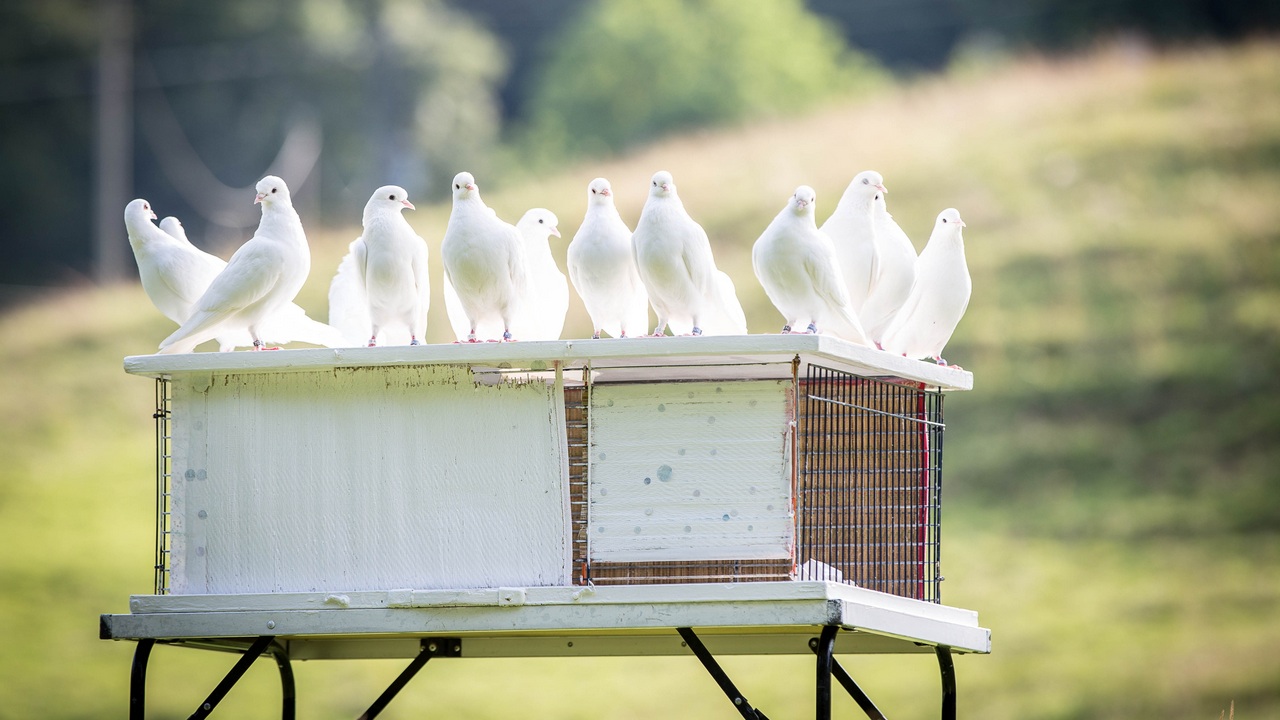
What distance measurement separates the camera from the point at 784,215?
8.91m

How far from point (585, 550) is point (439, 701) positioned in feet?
39.6

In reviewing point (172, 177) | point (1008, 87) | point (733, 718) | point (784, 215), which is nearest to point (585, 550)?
point (784, 215)

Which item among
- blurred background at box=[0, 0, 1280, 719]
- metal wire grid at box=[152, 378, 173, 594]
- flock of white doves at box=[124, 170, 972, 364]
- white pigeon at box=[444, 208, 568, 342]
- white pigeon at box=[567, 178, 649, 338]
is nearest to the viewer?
metal wire grid at box=[152, 378, 173, 594]

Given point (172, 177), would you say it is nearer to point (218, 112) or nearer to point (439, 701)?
point (218, 112)

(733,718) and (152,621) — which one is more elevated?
(152,621)

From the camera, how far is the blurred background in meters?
20.3

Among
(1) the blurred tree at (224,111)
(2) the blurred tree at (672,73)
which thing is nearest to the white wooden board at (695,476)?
(1) the blurred tree at (224,111)

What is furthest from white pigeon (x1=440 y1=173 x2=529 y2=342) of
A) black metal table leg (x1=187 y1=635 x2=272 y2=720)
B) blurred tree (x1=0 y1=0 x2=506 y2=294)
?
blurred tree (x1=0 y1=0 x2=506 y2=294)

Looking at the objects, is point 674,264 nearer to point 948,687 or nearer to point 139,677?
point 948,687

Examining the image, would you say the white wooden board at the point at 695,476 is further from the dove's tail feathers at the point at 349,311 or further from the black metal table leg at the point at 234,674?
the dove's tail feathers at the point at 349,311

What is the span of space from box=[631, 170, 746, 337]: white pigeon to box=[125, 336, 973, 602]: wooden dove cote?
63cm

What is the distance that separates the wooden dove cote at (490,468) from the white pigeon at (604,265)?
854mm

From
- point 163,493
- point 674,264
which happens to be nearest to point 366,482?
point 163,493

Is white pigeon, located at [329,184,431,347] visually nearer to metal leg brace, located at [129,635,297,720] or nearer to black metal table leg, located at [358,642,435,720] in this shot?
metal leg brace, located at [129,635,297,720]
